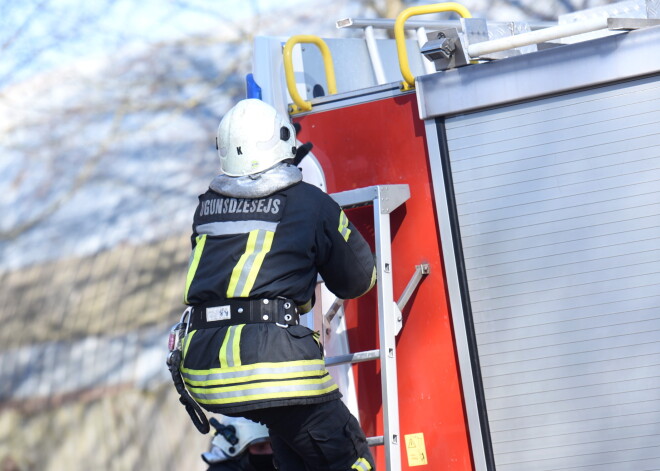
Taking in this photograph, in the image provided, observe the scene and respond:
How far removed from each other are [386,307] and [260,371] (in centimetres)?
73

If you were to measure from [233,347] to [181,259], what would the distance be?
8103 millimetres

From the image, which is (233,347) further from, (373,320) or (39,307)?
(39,307)

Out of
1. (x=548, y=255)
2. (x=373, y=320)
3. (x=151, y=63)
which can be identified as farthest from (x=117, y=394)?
(x=548, y=255)

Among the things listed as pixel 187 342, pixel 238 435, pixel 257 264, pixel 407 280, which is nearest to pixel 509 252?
pixel 407 280

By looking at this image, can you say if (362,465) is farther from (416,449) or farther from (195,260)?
(195,260)

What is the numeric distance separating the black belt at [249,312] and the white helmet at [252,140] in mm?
495

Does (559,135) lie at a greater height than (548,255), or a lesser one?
greater

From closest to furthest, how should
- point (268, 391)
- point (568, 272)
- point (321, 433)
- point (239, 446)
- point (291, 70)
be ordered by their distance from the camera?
point (268, 391) → point (321, 433) → point (568, 272) → point (291, 70) → point (239, 446)

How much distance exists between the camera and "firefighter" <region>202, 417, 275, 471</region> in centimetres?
477

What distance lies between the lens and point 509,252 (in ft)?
13.0

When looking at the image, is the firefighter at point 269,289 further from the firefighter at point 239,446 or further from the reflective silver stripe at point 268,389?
the firefighter at point 239,446

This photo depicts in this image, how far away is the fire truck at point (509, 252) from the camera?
12.4 feet

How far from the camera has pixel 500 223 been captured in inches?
157

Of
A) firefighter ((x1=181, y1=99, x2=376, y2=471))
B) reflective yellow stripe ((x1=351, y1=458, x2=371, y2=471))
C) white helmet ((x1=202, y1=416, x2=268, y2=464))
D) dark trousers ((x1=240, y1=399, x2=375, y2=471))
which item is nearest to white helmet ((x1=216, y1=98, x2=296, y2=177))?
firefighter ((x1=181, y1=99, x2=376, y2=471))
